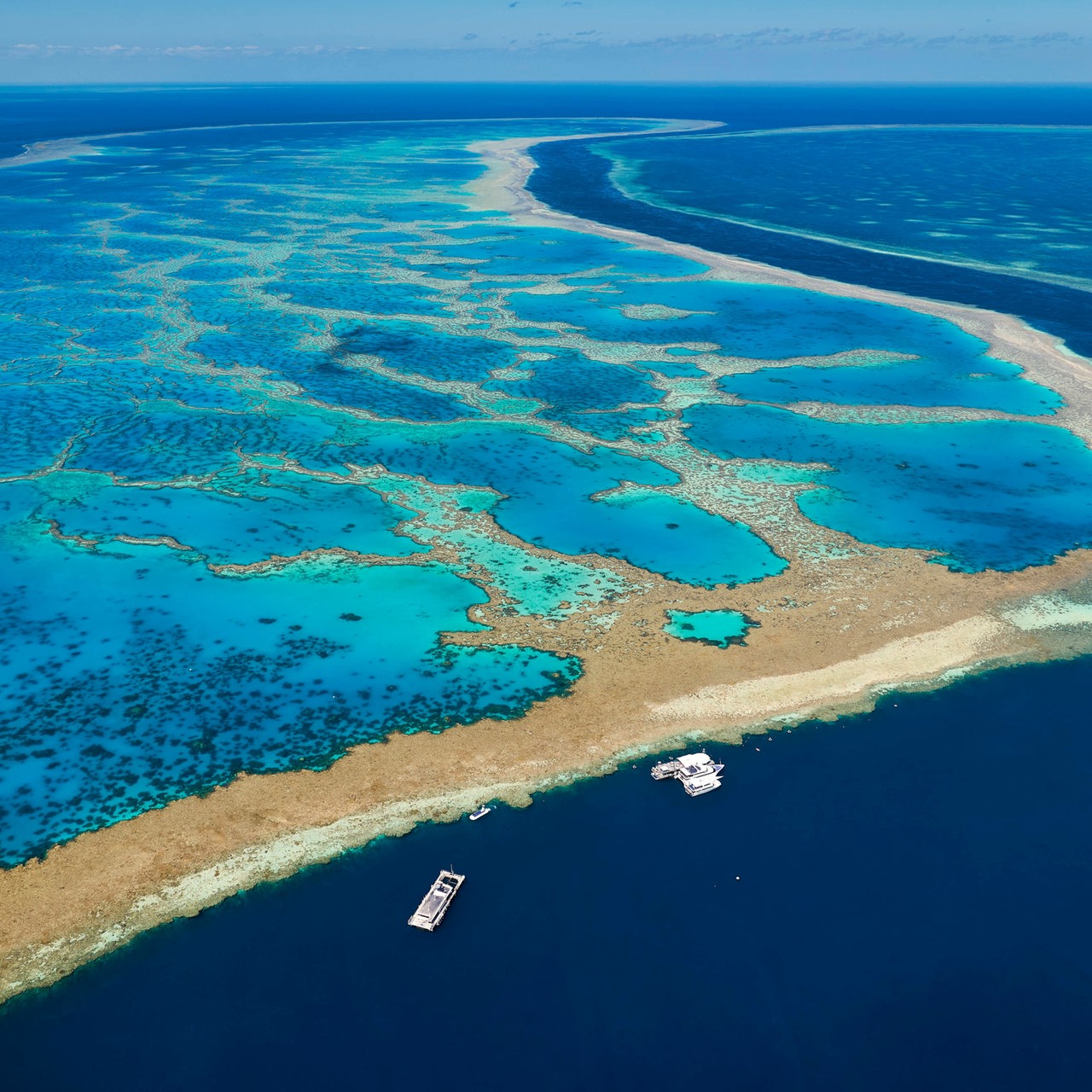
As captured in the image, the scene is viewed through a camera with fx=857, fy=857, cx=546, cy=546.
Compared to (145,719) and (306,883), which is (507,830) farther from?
(145,719)

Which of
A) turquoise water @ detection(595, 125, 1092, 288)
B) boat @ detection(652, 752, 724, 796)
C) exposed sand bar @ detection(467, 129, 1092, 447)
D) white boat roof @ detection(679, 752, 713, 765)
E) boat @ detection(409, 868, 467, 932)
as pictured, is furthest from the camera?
turquoise water @ detection(595, 125, 1092, 288)

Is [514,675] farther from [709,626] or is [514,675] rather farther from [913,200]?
[913,200]

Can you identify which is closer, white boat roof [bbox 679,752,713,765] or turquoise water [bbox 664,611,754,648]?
white boat roof [bbox 679,752,713,765]

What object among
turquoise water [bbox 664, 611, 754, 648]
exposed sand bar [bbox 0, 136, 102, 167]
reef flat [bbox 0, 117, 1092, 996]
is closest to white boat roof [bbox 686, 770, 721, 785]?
reef flat [bbox 0, 117, 1092, 996]

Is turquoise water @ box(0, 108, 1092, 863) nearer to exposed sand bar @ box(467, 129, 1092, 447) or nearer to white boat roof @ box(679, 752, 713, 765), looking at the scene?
exposed sand bar @ box(467, 129, 1092, 447)

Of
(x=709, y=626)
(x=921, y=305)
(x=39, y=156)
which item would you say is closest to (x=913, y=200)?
(x=921, y=305)

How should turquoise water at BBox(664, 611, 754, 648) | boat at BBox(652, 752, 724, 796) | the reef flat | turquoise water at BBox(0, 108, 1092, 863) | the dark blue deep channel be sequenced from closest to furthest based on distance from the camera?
the dark blue deep channel, boat at BBox(652, 752, 724, 796), the reef flat, turquoise water at BBox(0, 108, 1092, 863), turquoise water at BBox(664, 611, 754, 648)
